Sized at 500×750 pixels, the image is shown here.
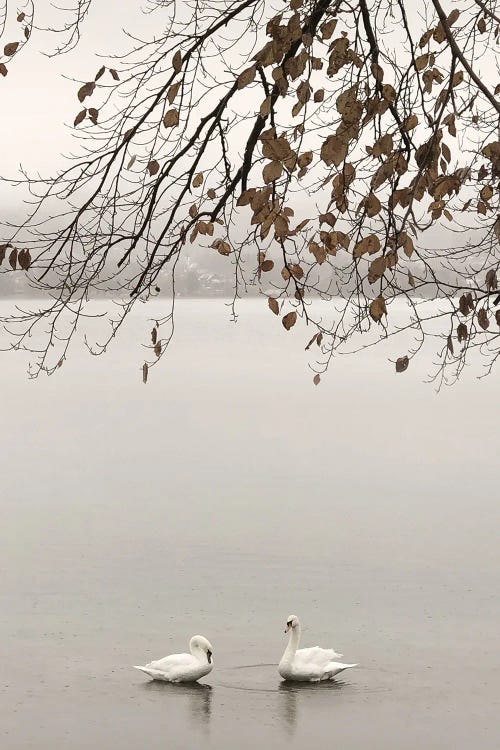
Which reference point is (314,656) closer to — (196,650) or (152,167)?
(196,650)

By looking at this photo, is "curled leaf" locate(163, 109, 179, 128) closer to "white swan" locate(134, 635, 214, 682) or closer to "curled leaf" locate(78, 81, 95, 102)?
"curled leaf" locate(78, 81, 95, 102)

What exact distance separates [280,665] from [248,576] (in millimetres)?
5347

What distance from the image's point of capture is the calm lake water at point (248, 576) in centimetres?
1366

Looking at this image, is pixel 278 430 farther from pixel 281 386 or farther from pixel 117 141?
pixel 117 141

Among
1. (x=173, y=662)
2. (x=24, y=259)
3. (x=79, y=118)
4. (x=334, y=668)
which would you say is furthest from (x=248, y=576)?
(x=79, y=118)

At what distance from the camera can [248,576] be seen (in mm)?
20531

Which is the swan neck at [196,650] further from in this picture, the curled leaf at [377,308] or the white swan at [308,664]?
the curled leaf at [377,308]

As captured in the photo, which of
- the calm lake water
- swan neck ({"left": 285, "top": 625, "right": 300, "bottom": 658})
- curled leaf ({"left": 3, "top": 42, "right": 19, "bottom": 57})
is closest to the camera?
curled leaf ({"left": 3, "top": 42, "right": 19, "bottom": 57})

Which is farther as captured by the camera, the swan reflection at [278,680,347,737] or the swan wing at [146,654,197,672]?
the swan wing at [146,654,197,672]

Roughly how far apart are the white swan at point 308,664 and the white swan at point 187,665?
3.01 ft

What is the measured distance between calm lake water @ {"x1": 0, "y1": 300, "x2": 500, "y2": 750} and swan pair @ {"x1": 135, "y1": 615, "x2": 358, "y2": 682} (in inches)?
6.9

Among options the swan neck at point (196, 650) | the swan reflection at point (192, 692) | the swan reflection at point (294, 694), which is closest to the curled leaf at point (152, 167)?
the swan reflection at point (294, 694)

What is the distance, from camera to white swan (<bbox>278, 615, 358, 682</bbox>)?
14.9 metres

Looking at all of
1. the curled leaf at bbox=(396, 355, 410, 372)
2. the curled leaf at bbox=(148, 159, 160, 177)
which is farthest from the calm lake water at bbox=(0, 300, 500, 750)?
the curled leaf at bbox=(148, 159, 160, 177)
